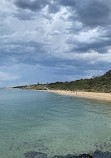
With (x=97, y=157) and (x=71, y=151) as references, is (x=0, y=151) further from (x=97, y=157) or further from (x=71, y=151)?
(x=97, y=157)

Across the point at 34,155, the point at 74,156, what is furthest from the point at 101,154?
the point at 34,155

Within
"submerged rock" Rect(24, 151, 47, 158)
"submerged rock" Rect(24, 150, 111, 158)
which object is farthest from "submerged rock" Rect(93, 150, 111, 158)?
"submerged rock" Rect(24, 151, 47, 158)

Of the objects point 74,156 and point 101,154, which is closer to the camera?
point 74,156

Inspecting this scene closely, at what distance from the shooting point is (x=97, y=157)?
40.3 feet

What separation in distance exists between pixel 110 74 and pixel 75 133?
344 feet

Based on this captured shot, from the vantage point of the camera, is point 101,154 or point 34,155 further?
point 101,154

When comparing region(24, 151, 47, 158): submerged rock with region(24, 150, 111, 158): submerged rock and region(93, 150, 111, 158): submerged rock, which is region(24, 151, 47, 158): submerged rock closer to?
region(24, 150, 111, 158): submerged rock

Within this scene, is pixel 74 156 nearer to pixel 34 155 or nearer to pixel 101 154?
pixel 101 154

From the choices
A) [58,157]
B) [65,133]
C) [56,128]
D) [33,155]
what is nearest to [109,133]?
[65,133]

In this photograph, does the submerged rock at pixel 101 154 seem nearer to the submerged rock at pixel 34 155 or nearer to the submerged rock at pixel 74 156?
the submerged rock at pixel 74 156

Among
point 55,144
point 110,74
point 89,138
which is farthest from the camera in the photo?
point 110,74

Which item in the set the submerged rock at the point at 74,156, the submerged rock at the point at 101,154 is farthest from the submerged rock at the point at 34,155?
the submerged rock at the point at 101,154

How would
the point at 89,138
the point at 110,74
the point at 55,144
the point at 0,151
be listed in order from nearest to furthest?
1. the point at 0,151
2. the point at 55,144
3. the point at 89,138
4. the point at 110,74

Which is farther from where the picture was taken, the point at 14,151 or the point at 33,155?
the point at 14,151
